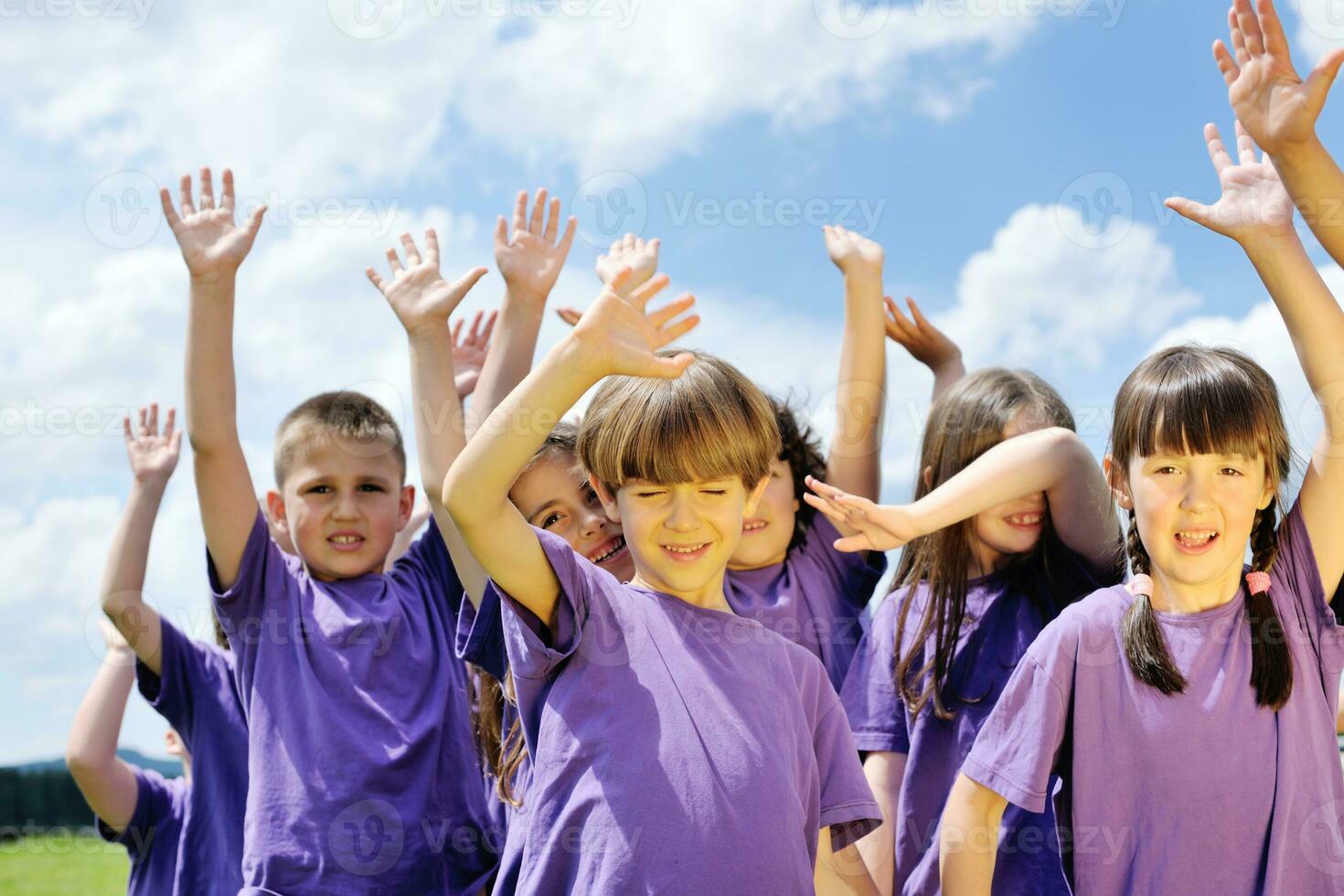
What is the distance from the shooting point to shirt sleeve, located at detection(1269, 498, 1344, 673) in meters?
2.81

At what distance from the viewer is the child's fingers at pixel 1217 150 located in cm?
309

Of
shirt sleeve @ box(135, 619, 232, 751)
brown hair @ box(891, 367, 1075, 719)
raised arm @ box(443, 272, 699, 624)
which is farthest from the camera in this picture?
shirt sleeve @ box(135, 619, 232, 751)

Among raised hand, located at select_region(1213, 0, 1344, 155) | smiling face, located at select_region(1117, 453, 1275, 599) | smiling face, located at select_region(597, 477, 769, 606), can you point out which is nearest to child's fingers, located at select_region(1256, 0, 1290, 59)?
raised hand, located at select_region(1213, 0, 1344, 155)

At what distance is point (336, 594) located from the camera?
397cm

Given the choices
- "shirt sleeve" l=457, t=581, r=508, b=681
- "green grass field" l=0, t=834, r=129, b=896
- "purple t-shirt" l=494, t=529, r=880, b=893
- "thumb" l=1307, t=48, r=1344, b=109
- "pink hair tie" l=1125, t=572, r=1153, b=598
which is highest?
"thumb" l=1307, t=48, r=1344, b=109

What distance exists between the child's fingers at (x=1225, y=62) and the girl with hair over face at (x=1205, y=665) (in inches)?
11.7

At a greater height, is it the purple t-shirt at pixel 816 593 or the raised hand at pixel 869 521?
the raised hand at pixel 869 521

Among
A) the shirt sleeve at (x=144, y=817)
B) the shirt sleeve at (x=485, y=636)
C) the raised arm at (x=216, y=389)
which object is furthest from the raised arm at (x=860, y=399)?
the shirt sleeve at (x=144, y=817)

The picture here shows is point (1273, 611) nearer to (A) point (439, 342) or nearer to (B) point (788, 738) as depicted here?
(B) point (788, 738)

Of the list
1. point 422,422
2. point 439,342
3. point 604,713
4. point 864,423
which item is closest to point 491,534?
point 604,713

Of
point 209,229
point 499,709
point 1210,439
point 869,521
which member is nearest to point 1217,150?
point 1210,439

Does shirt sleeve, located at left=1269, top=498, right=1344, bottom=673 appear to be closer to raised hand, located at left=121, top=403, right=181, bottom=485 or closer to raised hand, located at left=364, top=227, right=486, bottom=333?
raised hand, located at left=364, top=227, right=486, bottom=333

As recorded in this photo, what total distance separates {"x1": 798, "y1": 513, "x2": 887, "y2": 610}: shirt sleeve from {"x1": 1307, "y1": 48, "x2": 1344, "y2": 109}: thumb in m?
1.95

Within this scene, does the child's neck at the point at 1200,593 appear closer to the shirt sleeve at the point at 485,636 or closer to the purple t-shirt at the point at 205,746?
the shirt sleeve at the point at 485,636
